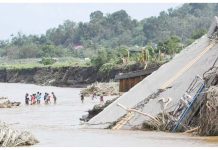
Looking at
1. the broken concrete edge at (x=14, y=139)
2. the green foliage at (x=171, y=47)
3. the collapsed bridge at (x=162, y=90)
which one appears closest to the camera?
the broken concrete edge at (x=14, y=139)

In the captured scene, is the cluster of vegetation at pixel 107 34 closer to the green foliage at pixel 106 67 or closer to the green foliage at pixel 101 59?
the green foliage at pixel 101 59

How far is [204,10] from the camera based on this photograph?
158875 mm

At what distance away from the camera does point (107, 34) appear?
148375 mm

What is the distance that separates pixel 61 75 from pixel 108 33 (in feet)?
168

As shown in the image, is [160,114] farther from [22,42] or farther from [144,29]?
[22,42]

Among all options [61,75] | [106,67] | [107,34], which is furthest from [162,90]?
[107,34]

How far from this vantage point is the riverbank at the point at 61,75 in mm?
82931

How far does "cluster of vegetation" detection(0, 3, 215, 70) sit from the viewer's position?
135750 mm

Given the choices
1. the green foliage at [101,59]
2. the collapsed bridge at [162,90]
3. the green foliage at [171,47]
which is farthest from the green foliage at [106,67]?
the collapsed bridge at [162,90]

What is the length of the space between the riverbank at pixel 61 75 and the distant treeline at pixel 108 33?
1476 centimetres

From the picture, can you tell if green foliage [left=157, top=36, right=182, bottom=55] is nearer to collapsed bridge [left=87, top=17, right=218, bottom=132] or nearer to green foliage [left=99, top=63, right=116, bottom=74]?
green foliage [left=99, top=63, right=116, bottom=74]

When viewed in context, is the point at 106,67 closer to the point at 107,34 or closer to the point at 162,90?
the point at 162,90

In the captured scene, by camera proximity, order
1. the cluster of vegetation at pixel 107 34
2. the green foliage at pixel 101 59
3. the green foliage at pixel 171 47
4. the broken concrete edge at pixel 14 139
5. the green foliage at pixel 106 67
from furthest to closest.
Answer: the cluster of vegetation at pixel 107 34 < the green foliage at pixel 101 59 < the green foliage at pixel 106 67 < the green foliage at pixel 171 47 < the broken concrete edge at pixel 14 139

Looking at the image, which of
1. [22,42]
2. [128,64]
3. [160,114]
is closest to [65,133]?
[160,114]
